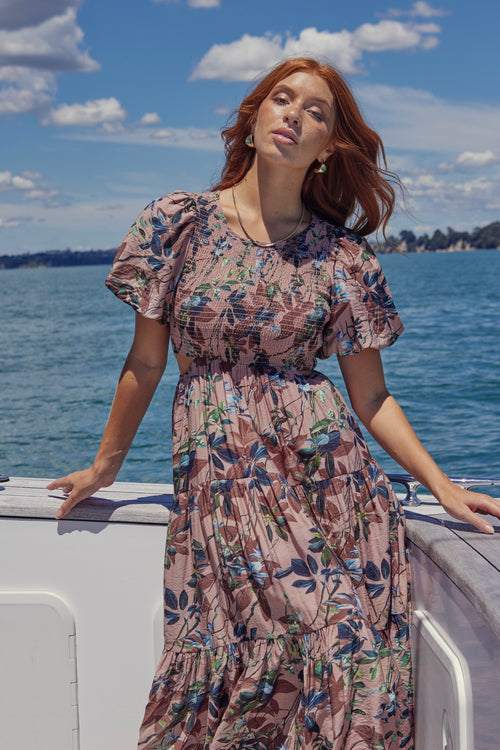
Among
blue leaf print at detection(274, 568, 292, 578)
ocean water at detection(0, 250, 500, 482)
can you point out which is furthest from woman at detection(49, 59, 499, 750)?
ocean water at detection(0, 250, 500, 482)

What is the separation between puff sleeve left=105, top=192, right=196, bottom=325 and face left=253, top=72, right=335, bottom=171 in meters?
0.24

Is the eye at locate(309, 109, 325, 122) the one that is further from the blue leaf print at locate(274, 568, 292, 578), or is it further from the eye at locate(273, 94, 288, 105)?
the blue leaf print at locate(274, 568, 292, 578)

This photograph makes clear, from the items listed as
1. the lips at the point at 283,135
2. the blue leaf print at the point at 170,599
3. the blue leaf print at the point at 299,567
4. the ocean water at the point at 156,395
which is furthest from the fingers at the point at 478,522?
the ocean water at the point at 156,395

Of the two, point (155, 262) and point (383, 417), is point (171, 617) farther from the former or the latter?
point (155, 262)

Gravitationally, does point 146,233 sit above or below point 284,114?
below

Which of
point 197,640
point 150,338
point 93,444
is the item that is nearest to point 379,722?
point 197,640

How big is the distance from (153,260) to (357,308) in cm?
44

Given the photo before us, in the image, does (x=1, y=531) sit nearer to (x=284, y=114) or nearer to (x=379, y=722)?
(x=379, y=722)

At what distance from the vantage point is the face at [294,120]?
1.77 metres

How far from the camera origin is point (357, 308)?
179 centimetres

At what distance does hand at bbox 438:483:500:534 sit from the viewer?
5.51 feet

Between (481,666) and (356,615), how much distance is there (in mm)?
274

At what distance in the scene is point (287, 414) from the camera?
172 centimetres

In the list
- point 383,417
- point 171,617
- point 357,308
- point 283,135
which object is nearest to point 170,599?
point 171,617
